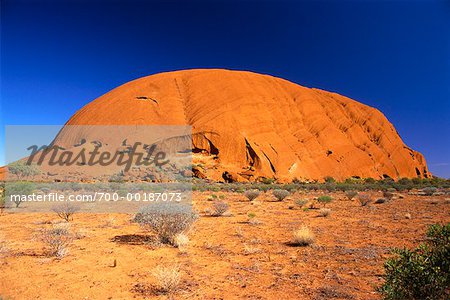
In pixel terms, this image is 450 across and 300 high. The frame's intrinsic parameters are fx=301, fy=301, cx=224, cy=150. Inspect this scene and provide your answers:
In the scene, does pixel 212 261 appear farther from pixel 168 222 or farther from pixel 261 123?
pixel 261 123

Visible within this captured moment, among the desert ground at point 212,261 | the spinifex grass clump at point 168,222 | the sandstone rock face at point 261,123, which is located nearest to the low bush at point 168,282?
the desert ground at point 212,261

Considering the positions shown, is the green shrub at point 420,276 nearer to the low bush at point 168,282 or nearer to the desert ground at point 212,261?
the desert ground at point 212,261

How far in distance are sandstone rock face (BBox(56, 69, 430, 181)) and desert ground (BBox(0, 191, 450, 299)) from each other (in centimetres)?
2826

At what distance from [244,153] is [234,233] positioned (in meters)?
33.1

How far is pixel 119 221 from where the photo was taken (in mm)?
11930

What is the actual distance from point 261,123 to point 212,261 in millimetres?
41539

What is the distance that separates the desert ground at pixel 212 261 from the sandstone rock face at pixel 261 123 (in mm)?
28261

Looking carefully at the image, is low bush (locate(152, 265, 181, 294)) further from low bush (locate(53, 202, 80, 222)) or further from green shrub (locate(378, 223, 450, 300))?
low bush (locate(53, 202, 80, 222))

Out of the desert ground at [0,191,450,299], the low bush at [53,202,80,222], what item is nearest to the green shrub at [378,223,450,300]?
the desert ground at [0,191,450,299]

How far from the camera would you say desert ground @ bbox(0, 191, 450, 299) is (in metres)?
4.86

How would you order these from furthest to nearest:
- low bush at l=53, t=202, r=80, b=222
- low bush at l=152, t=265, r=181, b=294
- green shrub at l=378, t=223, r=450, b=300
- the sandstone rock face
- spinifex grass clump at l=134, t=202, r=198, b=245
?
the sandstone rock face, low bush at l=53, t=202, r=80, b=222, spinifex grass clump at l=134, t=202, r=198, b=245, low bush at l=152, t=265, r=181, b=294, green shrub at l=378, t=223, r=450, b=300

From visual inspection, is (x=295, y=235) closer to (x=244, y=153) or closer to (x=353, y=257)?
(x=353, y=257)

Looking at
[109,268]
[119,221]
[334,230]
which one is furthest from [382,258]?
[119,221]

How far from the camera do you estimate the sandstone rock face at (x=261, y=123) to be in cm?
4262
